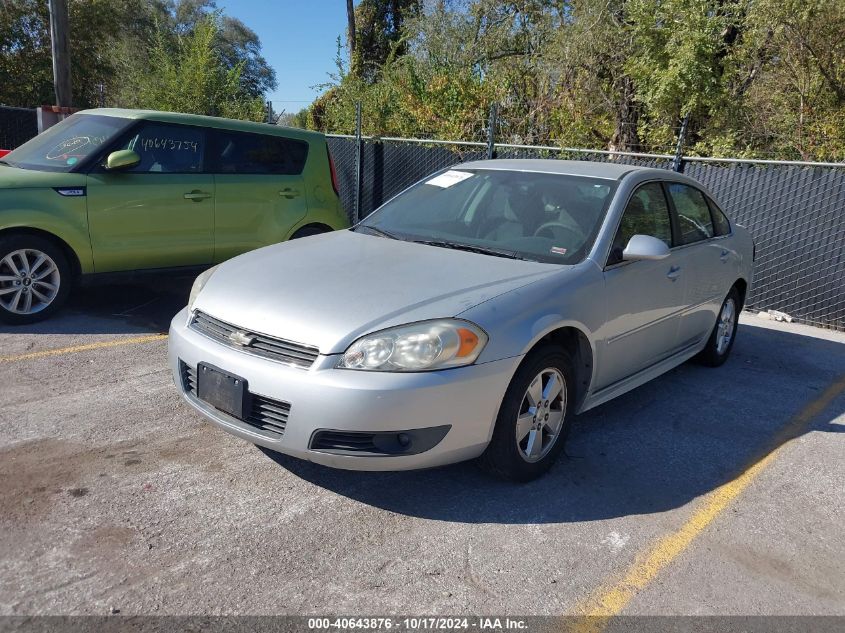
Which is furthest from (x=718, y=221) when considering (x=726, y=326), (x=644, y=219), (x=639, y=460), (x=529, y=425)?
(x=529, y=425)

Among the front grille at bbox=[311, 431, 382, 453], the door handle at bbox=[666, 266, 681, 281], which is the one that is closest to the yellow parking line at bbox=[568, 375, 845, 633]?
the front grille at bbox=[311, 431, 382, 453]

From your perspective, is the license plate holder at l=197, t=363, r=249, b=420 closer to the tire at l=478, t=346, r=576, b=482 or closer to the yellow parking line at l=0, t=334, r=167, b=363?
the tire at l=478, t=346, r=576, b=482

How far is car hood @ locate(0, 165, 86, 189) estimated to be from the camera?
5680 mm

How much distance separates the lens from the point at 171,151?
257 inches

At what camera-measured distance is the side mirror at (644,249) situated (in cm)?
409

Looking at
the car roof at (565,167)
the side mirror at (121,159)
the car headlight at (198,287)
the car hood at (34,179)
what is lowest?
the car headlight at (198,287)

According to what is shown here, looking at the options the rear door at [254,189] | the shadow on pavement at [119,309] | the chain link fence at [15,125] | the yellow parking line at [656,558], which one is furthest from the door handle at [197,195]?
the chain link fence at [15,125]

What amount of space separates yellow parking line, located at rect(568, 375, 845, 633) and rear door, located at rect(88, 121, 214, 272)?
4.79m

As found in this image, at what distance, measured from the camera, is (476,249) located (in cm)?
420

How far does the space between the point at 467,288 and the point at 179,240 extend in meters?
3.83

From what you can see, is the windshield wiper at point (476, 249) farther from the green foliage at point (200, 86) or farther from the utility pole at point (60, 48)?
the green foliage at point (200, 86)

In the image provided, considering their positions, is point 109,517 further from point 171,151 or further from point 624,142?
point 624,142

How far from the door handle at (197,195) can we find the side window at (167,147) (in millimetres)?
204

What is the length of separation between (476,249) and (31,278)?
373 centimetres
